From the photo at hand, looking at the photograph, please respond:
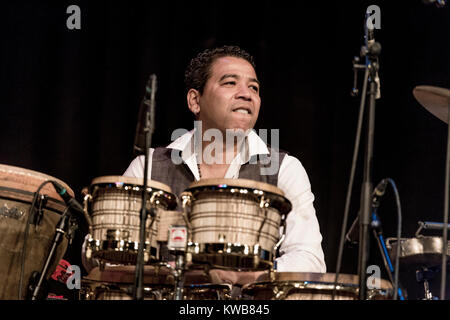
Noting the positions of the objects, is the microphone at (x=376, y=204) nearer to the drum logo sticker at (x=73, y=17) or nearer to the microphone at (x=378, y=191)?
the microphone at (x=378, y=191)

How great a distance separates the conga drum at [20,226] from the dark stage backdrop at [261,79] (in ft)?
4.70

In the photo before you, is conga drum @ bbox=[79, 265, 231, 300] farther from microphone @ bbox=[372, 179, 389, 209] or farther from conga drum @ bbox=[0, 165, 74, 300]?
microphone @ bbox=[372, 179, 389, 209]

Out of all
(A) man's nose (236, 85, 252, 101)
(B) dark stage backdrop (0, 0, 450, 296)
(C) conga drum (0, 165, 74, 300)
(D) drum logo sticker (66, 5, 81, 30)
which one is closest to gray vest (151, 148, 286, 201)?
(A) man's nose (236, 85, 252, 101)

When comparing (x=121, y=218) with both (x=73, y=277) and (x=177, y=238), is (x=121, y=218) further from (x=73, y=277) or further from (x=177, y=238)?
(x=73, y=277)

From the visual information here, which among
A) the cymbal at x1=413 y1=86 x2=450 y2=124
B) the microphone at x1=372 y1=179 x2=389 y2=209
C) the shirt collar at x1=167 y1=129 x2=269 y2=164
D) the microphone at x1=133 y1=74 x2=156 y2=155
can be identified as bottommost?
the microphone at x1=372 y1=179 x2=389 y2=209

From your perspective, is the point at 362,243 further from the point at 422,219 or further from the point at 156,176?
the point at 422,219

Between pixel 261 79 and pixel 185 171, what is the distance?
1166mm

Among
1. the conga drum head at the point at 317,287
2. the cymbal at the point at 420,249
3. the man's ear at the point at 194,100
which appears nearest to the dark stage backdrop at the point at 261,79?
the cymbal at the point at 420,249

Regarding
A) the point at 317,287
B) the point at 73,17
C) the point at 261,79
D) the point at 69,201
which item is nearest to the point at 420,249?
the point at 261,79

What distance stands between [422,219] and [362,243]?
2.80 metres

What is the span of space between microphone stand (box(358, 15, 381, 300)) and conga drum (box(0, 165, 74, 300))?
1.35 m

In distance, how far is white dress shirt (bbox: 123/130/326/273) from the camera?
3195 mm

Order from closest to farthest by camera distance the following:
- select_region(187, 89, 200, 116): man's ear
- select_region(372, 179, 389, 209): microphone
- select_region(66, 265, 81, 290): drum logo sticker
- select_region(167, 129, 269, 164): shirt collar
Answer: select_region(372, 179, 389, 209): microphone
select_region(66, 265, 81, 290): drum logo sticker
select_region(167, 129, 269, 164): shirt collar
select_region(187, 89, 200, 116): man's ear
